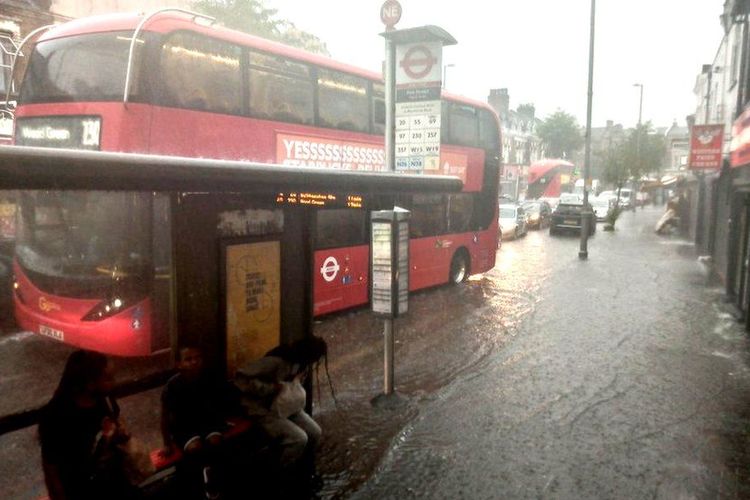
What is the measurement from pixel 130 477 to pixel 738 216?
13918 mm

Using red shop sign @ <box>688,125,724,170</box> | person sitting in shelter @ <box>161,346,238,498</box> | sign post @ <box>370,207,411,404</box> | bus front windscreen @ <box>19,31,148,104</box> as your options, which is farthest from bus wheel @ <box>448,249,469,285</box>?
person sitting in shelter @ <box>161,346,238,498</box>

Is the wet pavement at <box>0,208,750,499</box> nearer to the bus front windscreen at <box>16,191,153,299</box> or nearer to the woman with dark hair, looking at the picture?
the bus front windscreen at <box>16,191,153,299</box>

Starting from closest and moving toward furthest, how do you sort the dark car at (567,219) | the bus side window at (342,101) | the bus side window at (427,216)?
the bus side window at (342,101) → the bus side window at (427,216) → the dark car at (567,219)

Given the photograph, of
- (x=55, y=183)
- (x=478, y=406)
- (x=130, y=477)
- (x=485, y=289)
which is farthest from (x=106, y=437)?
(x=485, y=289)

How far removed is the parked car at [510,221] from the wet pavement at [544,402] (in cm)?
1305

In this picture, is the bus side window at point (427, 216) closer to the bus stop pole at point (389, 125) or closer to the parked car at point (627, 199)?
the bus stop pole at point (389, 125)

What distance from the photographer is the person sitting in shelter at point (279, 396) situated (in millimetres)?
4414

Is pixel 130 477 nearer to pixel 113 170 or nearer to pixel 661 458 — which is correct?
pixel 113 170

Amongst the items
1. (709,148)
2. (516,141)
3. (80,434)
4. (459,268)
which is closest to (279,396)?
(80,434)

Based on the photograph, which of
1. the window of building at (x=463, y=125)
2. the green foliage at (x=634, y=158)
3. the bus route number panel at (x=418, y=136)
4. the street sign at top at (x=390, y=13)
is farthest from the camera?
the green foliage at (x=634, y=158)

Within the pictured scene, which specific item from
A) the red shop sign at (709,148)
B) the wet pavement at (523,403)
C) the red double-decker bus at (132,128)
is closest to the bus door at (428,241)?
the wet pavement at (523,403)

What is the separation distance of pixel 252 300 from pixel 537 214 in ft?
103

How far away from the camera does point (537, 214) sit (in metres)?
34.4

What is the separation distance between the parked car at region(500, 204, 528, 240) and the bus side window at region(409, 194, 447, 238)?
13.1 m
